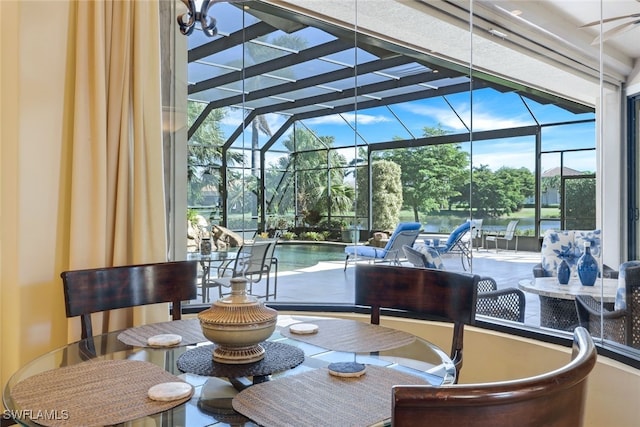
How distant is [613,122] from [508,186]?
694 mm

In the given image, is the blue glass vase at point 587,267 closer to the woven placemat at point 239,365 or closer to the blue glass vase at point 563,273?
the blue glass vase at point 563,273

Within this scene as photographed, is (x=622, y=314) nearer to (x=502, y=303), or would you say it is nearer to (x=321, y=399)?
(x=502, y=303)

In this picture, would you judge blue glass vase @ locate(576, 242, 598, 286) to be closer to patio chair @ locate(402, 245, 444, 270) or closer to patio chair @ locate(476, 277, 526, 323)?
patio chair @ locate(476, 277, 526, 323)

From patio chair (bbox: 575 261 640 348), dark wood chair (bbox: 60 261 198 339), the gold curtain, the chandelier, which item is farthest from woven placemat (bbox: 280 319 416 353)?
patio chair (bbox: 575 261 640 348)

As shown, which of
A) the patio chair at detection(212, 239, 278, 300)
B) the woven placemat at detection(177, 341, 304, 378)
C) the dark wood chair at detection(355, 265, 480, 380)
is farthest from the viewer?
the patio chair at detection(212, 239, 278, 300)

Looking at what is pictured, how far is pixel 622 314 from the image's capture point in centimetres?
249

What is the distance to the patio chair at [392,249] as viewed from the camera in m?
3.55

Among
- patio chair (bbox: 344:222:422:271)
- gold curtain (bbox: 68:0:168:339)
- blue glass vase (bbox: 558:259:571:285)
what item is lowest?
blue glass vase (bbox: 558:259:571:285)

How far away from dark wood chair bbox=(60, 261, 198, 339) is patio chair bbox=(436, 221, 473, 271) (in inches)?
73.2

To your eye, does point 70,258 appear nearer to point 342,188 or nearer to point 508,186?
point 342,188

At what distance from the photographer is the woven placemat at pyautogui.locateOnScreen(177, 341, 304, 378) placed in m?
1.33

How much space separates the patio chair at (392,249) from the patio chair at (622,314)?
1226 millimetres

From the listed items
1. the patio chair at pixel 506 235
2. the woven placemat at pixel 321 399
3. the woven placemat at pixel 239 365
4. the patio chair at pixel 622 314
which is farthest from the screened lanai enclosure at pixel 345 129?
the woven placemat at pixel 321 399

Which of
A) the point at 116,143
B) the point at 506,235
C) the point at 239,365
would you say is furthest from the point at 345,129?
the point at 239,365
